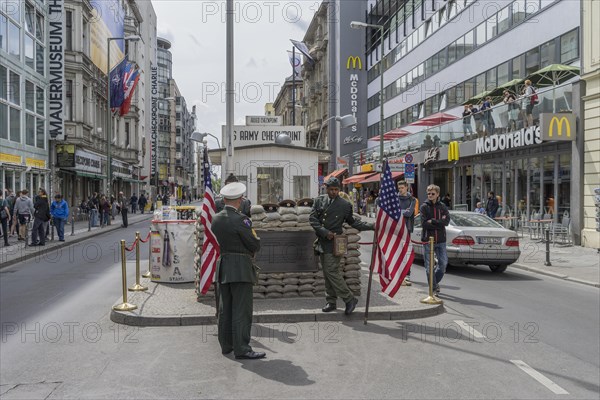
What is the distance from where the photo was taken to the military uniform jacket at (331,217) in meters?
7.91

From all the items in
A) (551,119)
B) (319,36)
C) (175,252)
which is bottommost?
(175,252)

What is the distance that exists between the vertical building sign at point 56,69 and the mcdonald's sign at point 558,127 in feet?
76.0

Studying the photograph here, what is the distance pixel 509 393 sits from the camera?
5051 millimetres

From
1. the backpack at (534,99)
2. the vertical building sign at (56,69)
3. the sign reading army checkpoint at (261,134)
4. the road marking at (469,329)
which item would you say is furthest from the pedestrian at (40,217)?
the backpack at (534,99)

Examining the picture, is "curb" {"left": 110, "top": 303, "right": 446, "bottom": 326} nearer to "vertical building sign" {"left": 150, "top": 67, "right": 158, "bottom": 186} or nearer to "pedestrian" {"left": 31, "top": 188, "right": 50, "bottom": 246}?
"pedestrian" {"left": 31, "top": 188, "right": 50, "bottom": 246}

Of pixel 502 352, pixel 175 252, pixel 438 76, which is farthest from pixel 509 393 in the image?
pixel 438 76

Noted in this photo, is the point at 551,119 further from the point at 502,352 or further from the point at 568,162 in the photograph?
the point at 502,352

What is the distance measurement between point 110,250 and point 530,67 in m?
18.3

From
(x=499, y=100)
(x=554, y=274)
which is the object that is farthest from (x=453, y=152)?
(x=554, y=274)

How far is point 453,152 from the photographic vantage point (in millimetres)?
25891

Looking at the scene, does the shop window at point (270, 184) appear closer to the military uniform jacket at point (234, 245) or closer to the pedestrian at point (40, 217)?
the military uniform jacket at point (234, 245)

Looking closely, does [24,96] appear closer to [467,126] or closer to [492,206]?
[467,126]

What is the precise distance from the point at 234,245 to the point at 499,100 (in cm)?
2126

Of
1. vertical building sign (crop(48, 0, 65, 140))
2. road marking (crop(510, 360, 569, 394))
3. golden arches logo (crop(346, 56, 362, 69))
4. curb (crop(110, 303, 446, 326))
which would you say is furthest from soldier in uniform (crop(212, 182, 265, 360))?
golden arches logo (crop(346, 56, 362, 69))
